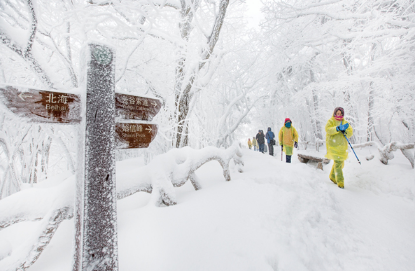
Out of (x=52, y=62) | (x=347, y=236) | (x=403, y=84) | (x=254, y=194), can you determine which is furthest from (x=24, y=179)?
(x=403, y=84)

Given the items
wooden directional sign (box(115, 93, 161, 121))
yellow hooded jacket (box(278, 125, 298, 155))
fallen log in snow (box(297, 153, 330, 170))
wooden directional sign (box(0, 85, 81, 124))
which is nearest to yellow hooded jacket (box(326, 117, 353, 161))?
yellow hooded jacket (box(278, 125, 298, 155))

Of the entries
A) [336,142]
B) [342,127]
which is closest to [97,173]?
[342,127]

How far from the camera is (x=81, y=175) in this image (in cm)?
137

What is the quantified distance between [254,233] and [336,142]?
4.01 m

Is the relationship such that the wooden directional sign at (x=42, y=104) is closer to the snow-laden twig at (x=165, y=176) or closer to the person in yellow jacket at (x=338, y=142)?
the snow-laden twig at (x=165, y=176)

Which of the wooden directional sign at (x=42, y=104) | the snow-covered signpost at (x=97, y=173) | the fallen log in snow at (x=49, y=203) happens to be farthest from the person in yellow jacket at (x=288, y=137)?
the wooden directional sign at (x=42, y=104)

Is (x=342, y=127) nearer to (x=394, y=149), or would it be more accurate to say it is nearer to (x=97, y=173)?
(x=394, y=149)

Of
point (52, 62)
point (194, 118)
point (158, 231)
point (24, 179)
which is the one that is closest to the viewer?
point (158, 231)

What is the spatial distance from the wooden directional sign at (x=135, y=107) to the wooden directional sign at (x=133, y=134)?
3.1 inches

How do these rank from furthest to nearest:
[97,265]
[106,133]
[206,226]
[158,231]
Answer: [206,226] → [158,231] → [106,133] → [97,265]

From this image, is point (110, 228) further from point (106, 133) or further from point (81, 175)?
point (106, 133)

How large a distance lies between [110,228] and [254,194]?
A: 2.15 m

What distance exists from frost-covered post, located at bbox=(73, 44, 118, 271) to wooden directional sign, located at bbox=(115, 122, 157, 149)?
0.45 ft

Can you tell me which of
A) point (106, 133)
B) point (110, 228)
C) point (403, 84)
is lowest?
point (110, 228)
